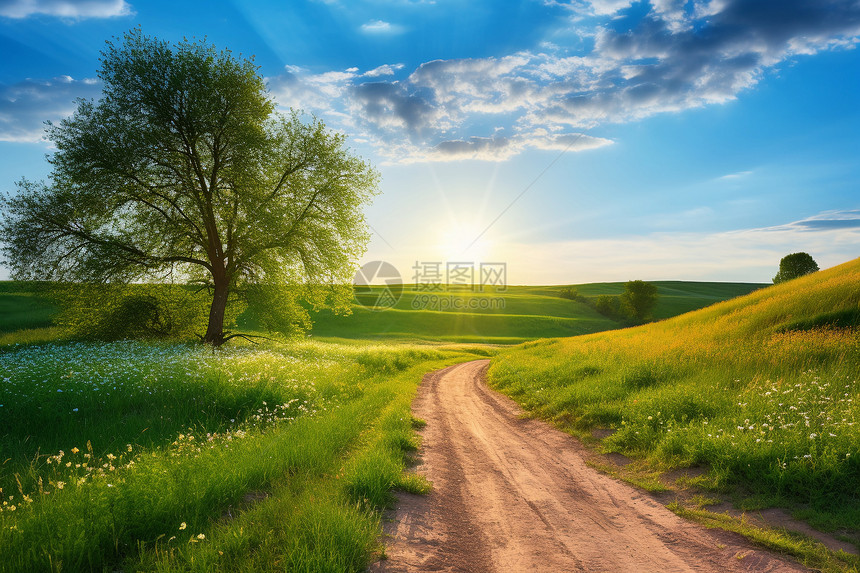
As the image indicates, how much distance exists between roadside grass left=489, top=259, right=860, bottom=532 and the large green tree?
14013 millimetres

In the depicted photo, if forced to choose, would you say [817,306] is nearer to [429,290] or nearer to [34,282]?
[34,282]

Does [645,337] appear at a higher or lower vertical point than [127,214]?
lower

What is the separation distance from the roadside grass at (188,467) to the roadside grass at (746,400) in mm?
5360

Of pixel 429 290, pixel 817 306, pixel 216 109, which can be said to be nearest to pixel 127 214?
pixel 216 109

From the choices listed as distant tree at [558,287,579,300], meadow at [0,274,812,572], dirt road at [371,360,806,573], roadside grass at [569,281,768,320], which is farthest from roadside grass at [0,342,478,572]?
roadside grass at [569,281,768,320]

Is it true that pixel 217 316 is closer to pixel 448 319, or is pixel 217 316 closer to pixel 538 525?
pixel 538 525

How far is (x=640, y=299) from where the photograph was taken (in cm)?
7375

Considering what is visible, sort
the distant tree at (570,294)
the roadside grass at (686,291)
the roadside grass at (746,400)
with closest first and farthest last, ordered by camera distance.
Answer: the roadside grass at (746,400) → the roadside grass at (686,291) → the distant tree at (570,294)

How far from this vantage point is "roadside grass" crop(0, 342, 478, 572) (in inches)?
159

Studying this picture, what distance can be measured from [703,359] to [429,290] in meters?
91.1

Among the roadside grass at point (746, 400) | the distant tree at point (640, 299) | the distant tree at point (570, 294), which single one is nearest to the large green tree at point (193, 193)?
the roadside grass at point (746, 400)

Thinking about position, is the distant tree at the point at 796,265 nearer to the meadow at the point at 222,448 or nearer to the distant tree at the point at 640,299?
the distant tree at the point at 640,299

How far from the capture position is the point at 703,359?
11719mm

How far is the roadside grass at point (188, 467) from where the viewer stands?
4.04m
